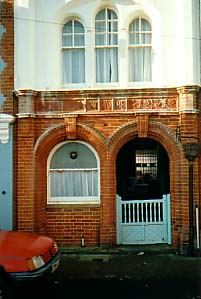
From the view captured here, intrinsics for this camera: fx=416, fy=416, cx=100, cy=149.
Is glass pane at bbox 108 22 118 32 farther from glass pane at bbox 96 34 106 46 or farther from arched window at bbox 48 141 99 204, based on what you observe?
arched window at bbox 48 141 99 204

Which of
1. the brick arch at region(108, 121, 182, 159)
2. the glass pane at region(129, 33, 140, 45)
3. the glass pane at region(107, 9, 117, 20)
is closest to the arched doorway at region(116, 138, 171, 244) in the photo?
the brick arch at region(108, 121, 182, 159)

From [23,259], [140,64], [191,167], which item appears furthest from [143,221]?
[23,259]

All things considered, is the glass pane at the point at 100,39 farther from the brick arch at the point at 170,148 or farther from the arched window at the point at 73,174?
the arched window at the point at 73,174

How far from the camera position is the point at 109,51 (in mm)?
10727

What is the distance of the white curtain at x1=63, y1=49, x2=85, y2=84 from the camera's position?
10.7 meters

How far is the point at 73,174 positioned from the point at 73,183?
0.23 metres

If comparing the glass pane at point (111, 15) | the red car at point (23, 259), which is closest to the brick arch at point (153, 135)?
the glass pane at point (111, 15)

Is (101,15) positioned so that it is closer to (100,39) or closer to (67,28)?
(100,39)

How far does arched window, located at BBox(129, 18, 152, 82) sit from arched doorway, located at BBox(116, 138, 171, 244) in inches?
90.2

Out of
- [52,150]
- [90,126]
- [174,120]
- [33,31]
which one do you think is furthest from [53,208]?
[33,31]

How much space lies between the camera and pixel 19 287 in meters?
6.37

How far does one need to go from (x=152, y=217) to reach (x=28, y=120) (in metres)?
3.97

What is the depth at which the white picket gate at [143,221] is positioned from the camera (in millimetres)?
10492

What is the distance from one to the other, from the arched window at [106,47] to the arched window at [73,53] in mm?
389
